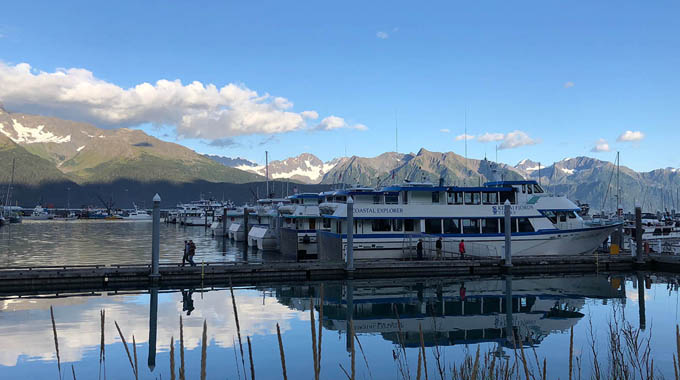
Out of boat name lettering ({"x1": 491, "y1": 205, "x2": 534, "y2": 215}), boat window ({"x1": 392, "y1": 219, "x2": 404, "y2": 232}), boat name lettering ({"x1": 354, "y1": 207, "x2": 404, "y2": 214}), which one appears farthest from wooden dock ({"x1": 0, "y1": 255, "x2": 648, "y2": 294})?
boat name lettering ({"x1": 354, "y1": 207, "x2": 404, "y2": 214})

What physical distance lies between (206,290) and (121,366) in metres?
12.8

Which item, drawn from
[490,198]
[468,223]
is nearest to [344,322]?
[468,223]

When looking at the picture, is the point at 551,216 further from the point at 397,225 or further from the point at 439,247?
the point at 397,225

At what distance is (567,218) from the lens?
128ft

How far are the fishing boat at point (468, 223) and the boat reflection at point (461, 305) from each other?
16.5 feet

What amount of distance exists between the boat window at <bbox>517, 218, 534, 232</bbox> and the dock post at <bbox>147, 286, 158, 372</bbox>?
24.5 meters

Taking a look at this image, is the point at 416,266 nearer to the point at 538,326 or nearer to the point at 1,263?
the point at 538,326

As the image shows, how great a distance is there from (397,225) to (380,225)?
1.19 meters

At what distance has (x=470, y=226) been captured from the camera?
3722cm

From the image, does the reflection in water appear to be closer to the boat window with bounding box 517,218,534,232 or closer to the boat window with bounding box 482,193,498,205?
the boat window with bounding box 517,218,534,232

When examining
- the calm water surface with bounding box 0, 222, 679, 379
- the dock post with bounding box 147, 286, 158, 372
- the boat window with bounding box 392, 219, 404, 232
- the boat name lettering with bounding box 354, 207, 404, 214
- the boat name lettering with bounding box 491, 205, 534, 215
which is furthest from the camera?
the boat name lettering with bounding box 491, 205, 534, 215

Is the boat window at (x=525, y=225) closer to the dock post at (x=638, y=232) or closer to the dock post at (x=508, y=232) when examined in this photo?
the dock post at (x=508, y=232)

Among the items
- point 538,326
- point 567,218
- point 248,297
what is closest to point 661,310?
point 538,326

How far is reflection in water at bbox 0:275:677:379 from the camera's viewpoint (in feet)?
52.4
